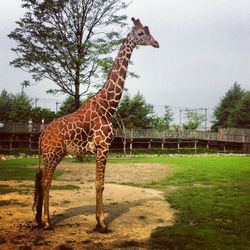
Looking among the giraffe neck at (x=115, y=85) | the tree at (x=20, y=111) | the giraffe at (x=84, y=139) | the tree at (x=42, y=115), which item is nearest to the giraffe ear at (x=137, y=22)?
the giraffe neck at (x=115, y=85)

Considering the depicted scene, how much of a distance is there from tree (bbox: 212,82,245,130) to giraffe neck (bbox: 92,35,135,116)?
5491 cm

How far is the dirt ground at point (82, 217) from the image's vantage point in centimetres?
735

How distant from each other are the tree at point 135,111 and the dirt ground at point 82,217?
29683mm

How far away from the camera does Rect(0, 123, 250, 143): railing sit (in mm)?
34750

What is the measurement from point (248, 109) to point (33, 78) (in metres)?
38.1

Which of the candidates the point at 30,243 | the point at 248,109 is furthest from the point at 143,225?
the point at 248,109

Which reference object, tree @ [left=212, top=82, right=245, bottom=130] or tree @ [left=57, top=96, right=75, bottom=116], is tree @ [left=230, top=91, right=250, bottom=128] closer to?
tree @ [left=212, top=82, right=245, bottom=130]

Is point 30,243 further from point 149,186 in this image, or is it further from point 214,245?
point 149,186

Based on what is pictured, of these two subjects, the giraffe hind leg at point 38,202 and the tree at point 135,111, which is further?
the tree at point 135,111

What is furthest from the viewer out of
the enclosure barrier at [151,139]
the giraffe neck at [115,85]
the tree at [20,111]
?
the tree at [20,111]

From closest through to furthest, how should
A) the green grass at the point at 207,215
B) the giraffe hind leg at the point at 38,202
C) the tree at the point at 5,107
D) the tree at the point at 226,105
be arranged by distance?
the green grass at the point at 207,215
the giraffe hind leg at the point at 38,202
the tree at the point at 5,107
the tree at the point at 226,105

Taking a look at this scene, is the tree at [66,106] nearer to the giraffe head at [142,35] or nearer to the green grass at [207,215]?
the green grass at [207,215]

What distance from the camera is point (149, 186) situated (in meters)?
14.9

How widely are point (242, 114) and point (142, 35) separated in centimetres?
5049
